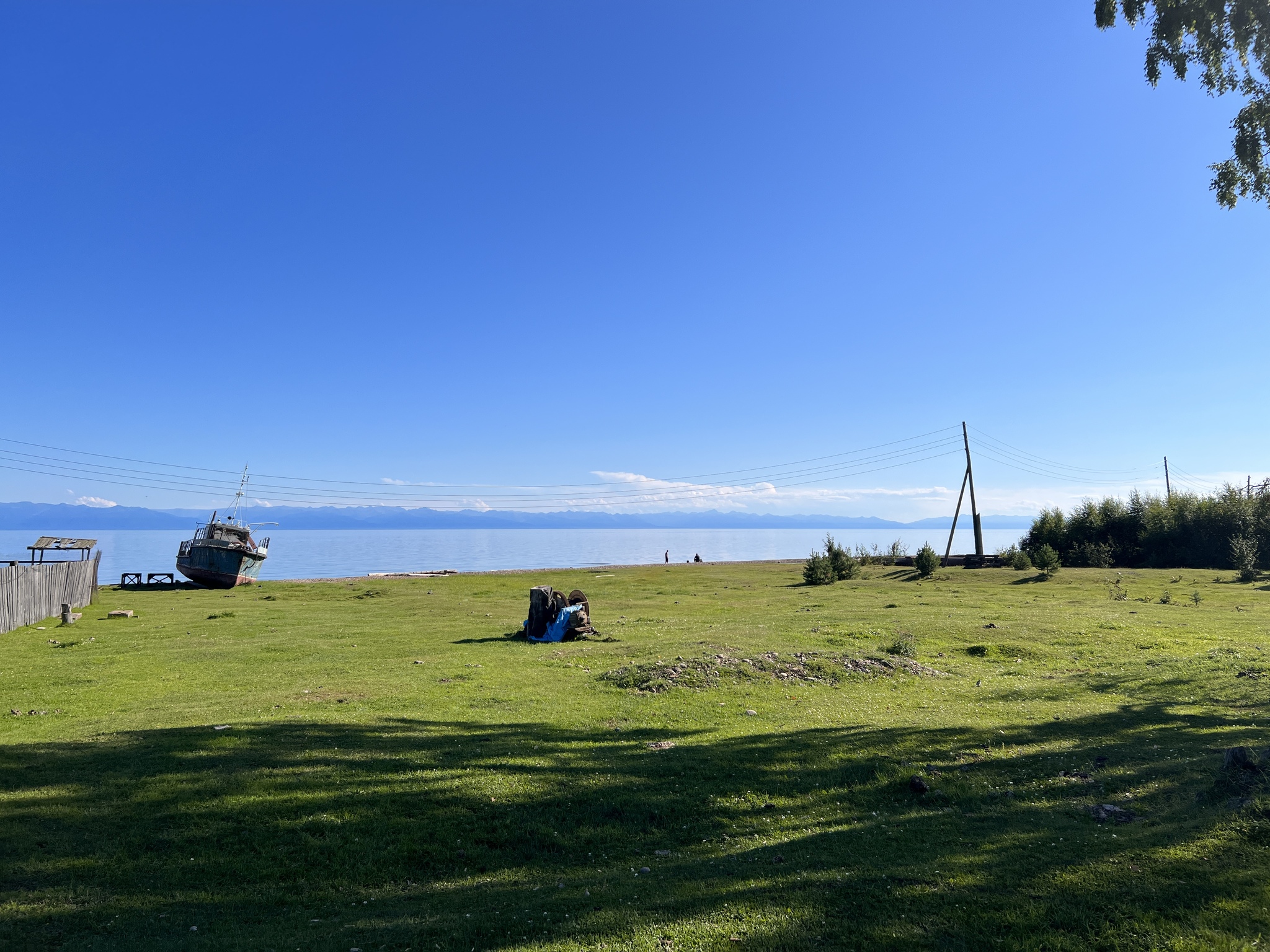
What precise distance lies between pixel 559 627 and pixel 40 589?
2525 cm

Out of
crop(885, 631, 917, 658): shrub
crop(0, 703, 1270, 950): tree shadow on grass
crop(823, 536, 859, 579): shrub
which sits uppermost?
crop(823, 536, 859, 579): shrub

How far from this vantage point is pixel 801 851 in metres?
7.62

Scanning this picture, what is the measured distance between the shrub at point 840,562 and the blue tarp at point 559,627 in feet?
99.8

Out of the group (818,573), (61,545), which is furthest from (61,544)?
(818,573)

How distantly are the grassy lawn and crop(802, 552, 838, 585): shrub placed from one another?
27356mm

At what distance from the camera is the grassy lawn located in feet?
19.1

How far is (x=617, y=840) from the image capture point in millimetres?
8398

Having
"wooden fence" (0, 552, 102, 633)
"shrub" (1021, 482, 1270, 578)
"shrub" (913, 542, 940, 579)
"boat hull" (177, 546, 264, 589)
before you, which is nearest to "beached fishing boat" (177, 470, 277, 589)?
"boat hull" (177, 546, 264, 589)

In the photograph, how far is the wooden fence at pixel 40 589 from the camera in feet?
92.3

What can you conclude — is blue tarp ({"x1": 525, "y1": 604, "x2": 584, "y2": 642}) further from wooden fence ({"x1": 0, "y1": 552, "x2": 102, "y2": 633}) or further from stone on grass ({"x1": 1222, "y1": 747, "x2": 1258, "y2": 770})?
wooden fence ({"x1": 0, "y1": 552, "x2": 102, "y2": 633})

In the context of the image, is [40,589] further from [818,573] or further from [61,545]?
[818,573]

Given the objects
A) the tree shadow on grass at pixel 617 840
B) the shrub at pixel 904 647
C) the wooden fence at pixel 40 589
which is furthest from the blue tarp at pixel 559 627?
the wooden fence at pixel 40 589

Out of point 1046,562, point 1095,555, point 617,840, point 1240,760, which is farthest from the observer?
point 1095,555

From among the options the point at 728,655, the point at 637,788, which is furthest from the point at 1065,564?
the point at 637,788
